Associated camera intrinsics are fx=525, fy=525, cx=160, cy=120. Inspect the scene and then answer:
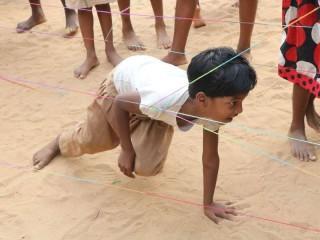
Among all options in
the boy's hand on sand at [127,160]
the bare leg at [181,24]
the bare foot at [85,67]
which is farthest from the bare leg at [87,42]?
the boy's hand on sand at [127,160]

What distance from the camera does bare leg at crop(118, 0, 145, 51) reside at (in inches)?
Answer: 143

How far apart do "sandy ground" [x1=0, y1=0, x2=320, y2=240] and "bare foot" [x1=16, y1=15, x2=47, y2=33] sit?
97 cm

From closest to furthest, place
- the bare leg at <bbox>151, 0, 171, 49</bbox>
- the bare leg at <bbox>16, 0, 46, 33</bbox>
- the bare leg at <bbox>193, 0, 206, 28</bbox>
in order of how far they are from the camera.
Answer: the bare leg at <bbox>151, 0, 171, 49</bbox>, the bare leg at <bbox>193, 0, 206, 28</bbox>, the bare leg at <bbox>16, 0, 46, 33</bbox>

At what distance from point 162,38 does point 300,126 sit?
1.50 meters

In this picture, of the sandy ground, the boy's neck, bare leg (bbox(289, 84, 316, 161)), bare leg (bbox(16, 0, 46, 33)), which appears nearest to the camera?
the boy's neck

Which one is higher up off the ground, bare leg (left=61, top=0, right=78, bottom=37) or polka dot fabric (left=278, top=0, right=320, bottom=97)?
polka dot fabric (left=278, top=0, right=320, bottom=97)

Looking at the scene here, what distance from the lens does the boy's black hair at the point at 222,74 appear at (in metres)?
1.68

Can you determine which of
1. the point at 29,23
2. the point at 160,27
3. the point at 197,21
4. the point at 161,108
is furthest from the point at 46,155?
the point at 29,23

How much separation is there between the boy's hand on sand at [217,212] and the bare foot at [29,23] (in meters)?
2.72

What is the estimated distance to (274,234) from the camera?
2.03 meters

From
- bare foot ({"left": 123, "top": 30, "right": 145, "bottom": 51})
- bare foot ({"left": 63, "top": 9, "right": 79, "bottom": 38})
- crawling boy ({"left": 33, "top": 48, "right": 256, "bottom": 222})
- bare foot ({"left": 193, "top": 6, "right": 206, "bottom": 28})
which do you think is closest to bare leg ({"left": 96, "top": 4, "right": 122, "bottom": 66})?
bare foot ({"left": 123, "top": 30, "right": 145, "bottom": 51})

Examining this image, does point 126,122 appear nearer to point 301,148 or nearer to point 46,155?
point 46,155

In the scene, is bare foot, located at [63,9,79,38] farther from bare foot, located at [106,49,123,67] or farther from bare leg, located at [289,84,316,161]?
bare leg, located at [289,84,316,161]

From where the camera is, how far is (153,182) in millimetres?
2389
